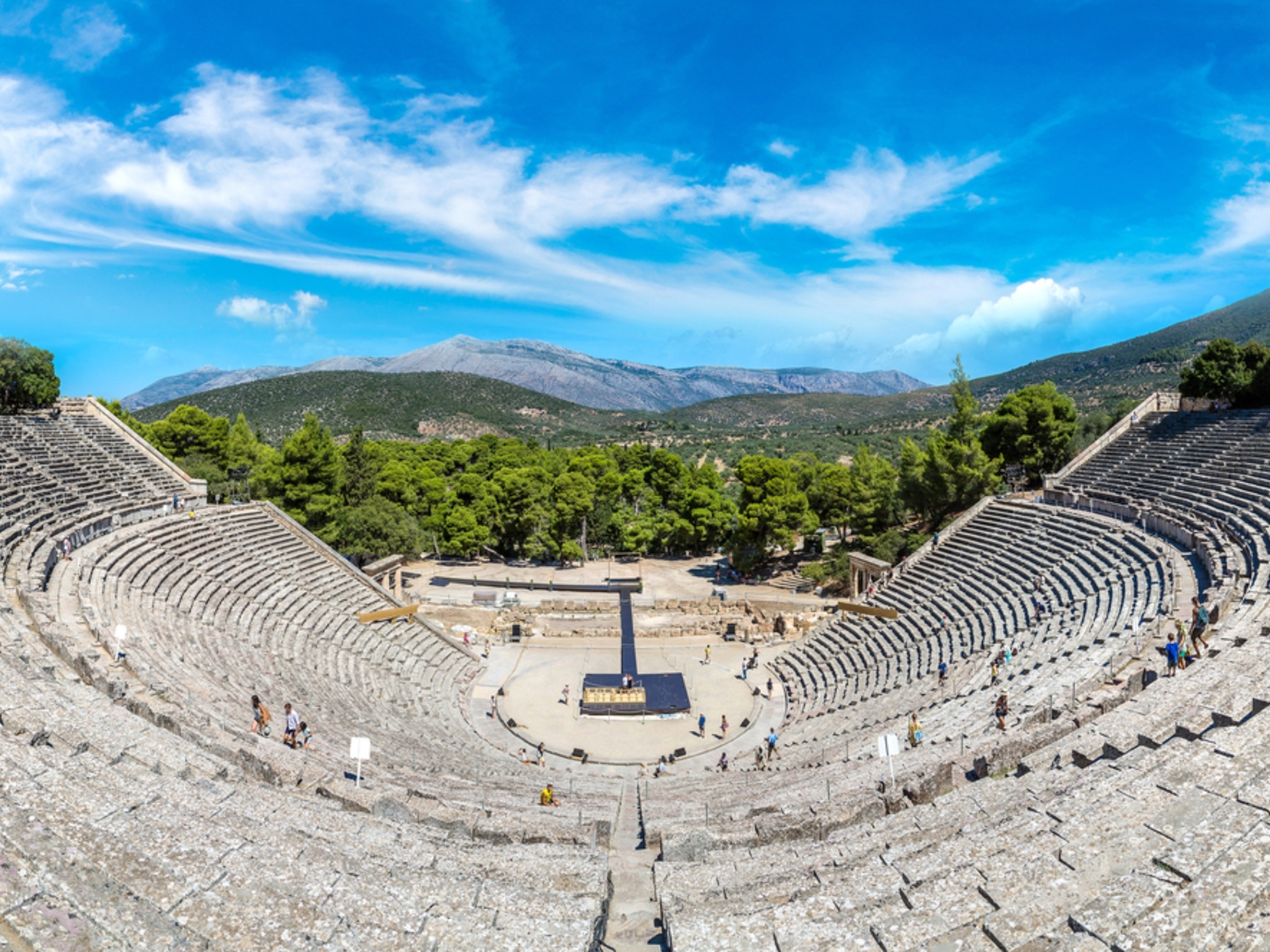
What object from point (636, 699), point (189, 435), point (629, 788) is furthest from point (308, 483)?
point (629, 788)

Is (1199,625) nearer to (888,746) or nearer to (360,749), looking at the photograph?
(888,746)

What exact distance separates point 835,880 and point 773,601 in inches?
1137

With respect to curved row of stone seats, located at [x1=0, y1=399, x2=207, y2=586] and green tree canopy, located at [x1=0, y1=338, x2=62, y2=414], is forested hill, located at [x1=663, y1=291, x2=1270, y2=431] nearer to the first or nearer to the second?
curved row of stone seats, located at [x1=0, y1=399, x2=207, y2=586]

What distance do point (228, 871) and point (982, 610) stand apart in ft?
75.7

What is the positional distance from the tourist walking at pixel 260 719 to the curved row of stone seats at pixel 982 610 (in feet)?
43.9

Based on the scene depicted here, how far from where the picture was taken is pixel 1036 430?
38375 millimetres

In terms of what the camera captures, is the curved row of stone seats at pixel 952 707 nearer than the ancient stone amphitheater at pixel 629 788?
No

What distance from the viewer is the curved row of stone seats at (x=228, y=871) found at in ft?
16.8

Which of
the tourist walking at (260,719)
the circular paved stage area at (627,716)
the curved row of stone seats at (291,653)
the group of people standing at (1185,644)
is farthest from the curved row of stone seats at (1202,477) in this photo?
the tourist walking at (260,719)

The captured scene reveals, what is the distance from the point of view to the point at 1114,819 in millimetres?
6469

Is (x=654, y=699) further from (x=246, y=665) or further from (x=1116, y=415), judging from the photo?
(x=1116, y=415)

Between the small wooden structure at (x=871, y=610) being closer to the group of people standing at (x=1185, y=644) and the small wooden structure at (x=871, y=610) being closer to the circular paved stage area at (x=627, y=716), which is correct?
the circular paved stage area at (x=627, y=716)

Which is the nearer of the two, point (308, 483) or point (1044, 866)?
point (1044, 866)

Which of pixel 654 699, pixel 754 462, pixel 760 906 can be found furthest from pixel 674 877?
pixel 754 462
